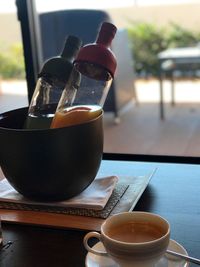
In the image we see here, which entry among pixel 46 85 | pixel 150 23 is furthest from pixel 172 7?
pixel 46 85

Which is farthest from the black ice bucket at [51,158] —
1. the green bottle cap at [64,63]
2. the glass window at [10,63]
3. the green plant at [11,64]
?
the green plant at [11,64]

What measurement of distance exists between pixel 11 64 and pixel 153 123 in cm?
133

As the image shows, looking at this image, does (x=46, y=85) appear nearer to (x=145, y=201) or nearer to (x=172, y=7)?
(x=145, y=201)

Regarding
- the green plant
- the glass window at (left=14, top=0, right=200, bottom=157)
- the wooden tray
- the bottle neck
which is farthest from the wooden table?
the green plant

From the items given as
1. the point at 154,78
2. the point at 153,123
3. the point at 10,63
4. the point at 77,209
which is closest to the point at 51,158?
the point at 77,209

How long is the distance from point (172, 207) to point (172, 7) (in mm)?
4201

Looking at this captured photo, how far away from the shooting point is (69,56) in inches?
33.0

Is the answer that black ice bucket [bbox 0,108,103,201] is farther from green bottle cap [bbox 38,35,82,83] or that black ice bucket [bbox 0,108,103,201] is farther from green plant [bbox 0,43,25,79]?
green plant [bbox 0,43,25,79]

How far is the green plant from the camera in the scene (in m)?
3.57

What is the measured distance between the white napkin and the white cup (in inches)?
5.6

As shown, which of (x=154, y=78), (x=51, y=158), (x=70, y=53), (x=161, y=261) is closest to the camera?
(x=161, y=261)

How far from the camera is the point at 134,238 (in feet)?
1.91

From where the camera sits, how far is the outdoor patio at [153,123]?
2.87m

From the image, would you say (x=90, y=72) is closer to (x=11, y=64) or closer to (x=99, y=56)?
(x=99, y=56)
